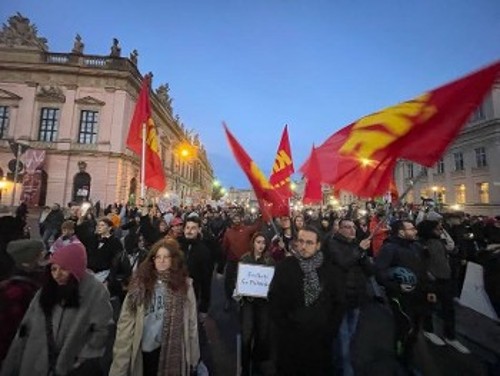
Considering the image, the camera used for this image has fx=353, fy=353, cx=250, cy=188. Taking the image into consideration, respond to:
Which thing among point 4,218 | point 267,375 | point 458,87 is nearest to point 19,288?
point 4,218

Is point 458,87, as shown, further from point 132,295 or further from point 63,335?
point 63,335

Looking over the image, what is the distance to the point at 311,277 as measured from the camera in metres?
3.35

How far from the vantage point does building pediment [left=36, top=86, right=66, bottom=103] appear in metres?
33.9

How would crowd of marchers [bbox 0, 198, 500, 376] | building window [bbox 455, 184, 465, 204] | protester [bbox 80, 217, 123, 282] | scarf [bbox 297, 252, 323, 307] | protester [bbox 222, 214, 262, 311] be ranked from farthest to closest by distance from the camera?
building window [bbox 455, 184, 465, 204] → protester [bbox 222, 214, 262, 311] → protester [bbox 80, 217, 123, 282] → scarf [bbox 297, 252, 323, 307] → crowd of marchers [bbox 0, 198, 500, 376]

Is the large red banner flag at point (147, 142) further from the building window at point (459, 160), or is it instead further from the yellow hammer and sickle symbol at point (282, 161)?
the building window at point (459, 160)

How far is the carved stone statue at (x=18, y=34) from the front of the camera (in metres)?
35.3

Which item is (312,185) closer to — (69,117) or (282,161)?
(282,161)

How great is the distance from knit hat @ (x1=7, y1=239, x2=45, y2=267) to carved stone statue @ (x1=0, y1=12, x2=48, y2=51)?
132ft

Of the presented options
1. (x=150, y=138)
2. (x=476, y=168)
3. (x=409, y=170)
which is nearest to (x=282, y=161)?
(x=150, y=138)

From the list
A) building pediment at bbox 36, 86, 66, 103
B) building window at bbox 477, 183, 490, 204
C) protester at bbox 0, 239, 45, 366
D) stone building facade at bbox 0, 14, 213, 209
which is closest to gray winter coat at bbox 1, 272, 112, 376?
protester at bbox 0, 239, 45, 366

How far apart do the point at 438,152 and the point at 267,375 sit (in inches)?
134

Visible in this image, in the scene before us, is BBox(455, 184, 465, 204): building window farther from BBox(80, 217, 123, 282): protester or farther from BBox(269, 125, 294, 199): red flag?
BBox(80, 217, 123, 282): protester

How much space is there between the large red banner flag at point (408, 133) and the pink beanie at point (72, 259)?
388 centimetres

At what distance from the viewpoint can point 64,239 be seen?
20.0ft
